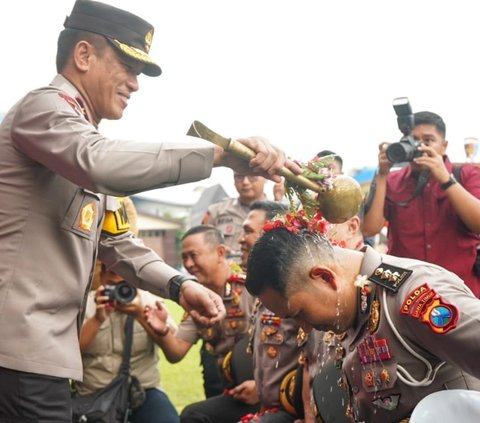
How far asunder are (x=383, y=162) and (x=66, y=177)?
2.59 m

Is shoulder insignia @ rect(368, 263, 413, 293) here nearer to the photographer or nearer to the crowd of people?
the crowd of people

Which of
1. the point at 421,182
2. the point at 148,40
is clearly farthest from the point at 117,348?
the point at 148,40

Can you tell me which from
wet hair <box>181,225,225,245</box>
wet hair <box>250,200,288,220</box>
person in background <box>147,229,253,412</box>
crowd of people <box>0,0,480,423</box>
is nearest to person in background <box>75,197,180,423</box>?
person in background <box>147,229,253,412</box>

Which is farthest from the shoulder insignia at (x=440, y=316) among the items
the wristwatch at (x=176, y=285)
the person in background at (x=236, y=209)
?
the person in background at (x=236, y=209)

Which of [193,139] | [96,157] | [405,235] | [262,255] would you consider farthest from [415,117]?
[96,157]

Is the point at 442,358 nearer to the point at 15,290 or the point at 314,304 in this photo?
the point at 314,304

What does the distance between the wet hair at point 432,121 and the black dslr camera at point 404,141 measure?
5 cm

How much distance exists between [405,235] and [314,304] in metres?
1.98

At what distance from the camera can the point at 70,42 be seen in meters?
2.55

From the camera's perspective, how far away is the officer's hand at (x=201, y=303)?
2.82m

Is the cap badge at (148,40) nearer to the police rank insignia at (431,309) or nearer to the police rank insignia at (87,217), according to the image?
the police rank insignia at (87,217)

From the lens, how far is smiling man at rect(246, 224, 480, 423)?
2238mm

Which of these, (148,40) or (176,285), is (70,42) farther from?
(176,285)

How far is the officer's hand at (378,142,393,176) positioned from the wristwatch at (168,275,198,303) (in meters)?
1.79
